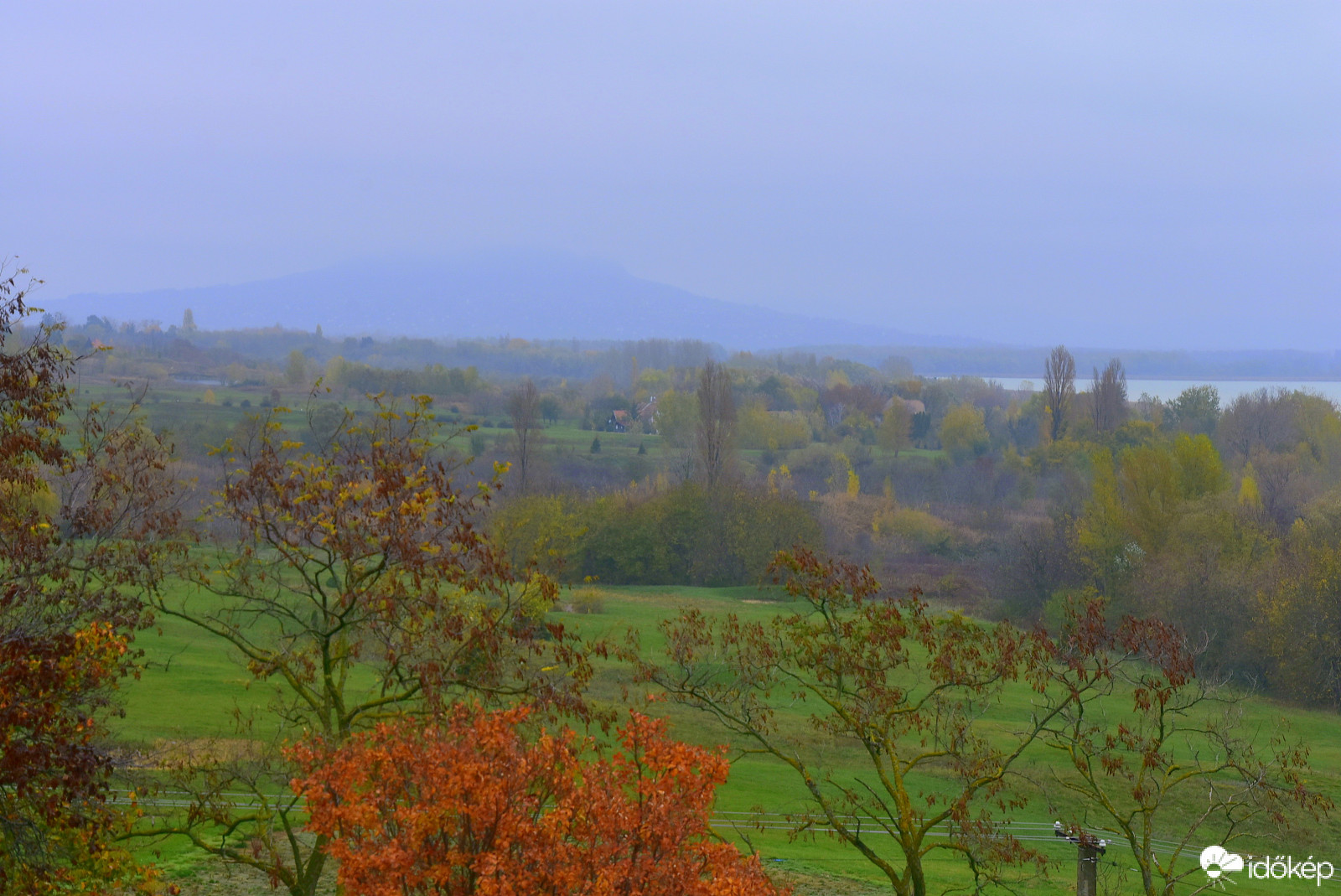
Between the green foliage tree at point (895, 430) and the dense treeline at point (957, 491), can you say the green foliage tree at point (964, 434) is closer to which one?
the dense treeline at point (957, 491)

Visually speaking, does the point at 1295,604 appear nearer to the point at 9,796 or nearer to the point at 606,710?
the point at 606,710

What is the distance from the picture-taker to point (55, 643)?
834 centimetres

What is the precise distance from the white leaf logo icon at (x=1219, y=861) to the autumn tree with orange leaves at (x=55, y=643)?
13374 mm

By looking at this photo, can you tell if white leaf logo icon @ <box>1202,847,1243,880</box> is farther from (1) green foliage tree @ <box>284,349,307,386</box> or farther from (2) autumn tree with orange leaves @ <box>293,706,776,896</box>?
(1) green foliage tree @ <box>284,349,307,386</box>

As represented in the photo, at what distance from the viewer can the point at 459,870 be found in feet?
24.7

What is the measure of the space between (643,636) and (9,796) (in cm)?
3402

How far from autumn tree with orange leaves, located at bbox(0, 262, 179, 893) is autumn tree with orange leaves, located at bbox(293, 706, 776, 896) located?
2.00 meters

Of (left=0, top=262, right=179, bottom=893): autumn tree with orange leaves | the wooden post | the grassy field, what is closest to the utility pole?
the wooden post

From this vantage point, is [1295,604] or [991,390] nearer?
[1295,604]

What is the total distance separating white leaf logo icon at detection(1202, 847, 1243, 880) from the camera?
15.4m

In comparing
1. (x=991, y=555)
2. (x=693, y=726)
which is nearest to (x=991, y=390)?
(x=991, y=555)

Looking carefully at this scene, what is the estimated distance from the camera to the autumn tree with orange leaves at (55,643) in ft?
26.7

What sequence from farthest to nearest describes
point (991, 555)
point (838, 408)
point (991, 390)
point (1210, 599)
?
point (991, 390) < point (838, 408) < point (991, 555) < point (1210, 599)

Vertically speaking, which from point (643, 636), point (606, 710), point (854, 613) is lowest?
point (643, 636)
